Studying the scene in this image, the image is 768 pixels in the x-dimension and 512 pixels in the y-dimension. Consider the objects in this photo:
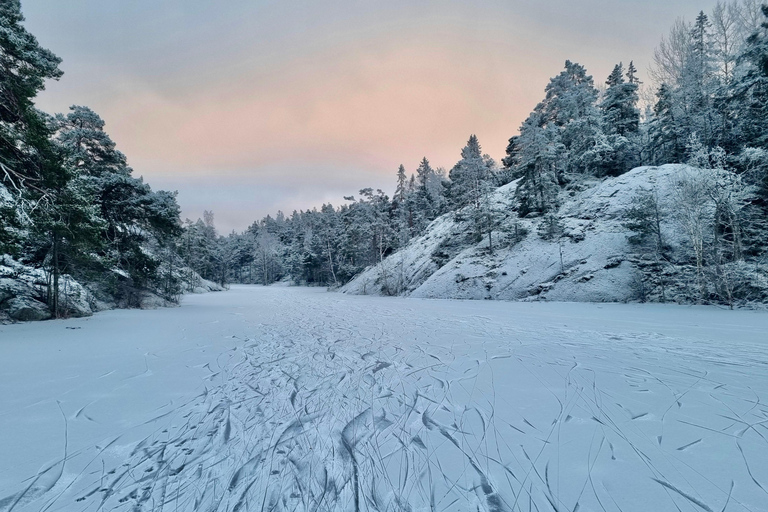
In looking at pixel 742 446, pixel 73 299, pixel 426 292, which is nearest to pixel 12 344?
pixel 73 299

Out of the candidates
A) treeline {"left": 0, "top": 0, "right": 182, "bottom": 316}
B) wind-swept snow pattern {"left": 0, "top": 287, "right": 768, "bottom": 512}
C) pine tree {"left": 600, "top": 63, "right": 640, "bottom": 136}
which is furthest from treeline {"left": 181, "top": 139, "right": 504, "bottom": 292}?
wind-swept snow pattern {"left": 0, "top": 287, "right": 768, "bottom": 512}

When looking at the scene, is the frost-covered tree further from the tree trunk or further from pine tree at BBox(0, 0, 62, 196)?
the tree trunk

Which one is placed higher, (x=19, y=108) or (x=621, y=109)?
(x=621, y=109)

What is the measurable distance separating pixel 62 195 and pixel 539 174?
27072 millimetres

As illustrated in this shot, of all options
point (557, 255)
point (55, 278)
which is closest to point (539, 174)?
point (557, 255)

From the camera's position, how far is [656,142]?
28.0 m

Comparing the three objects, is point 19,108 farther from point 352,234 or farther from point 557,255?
point 352,234

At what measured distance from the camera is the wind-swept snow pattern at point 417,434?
1951mm

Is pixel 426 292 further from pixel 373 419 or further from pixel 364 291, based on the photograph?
pixel 373 419

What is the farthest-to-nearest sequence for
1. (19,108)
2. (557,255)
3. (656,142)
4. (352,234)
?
1. (352,234)
2. (656,142)
3. (557,255)
4. (19,108)

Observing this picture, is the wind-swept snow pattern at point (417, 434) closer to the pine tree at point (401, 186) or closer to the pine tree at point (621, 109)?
the pine tree at point (621, 109)

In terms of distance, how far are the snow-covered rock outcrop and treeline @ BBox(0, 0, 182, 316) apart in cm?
1914

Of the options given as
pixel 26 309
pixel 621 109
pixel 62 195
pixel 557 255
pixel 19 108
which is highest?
pixel 621 109

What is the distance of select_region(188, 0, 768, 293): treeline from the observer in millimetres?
14125
